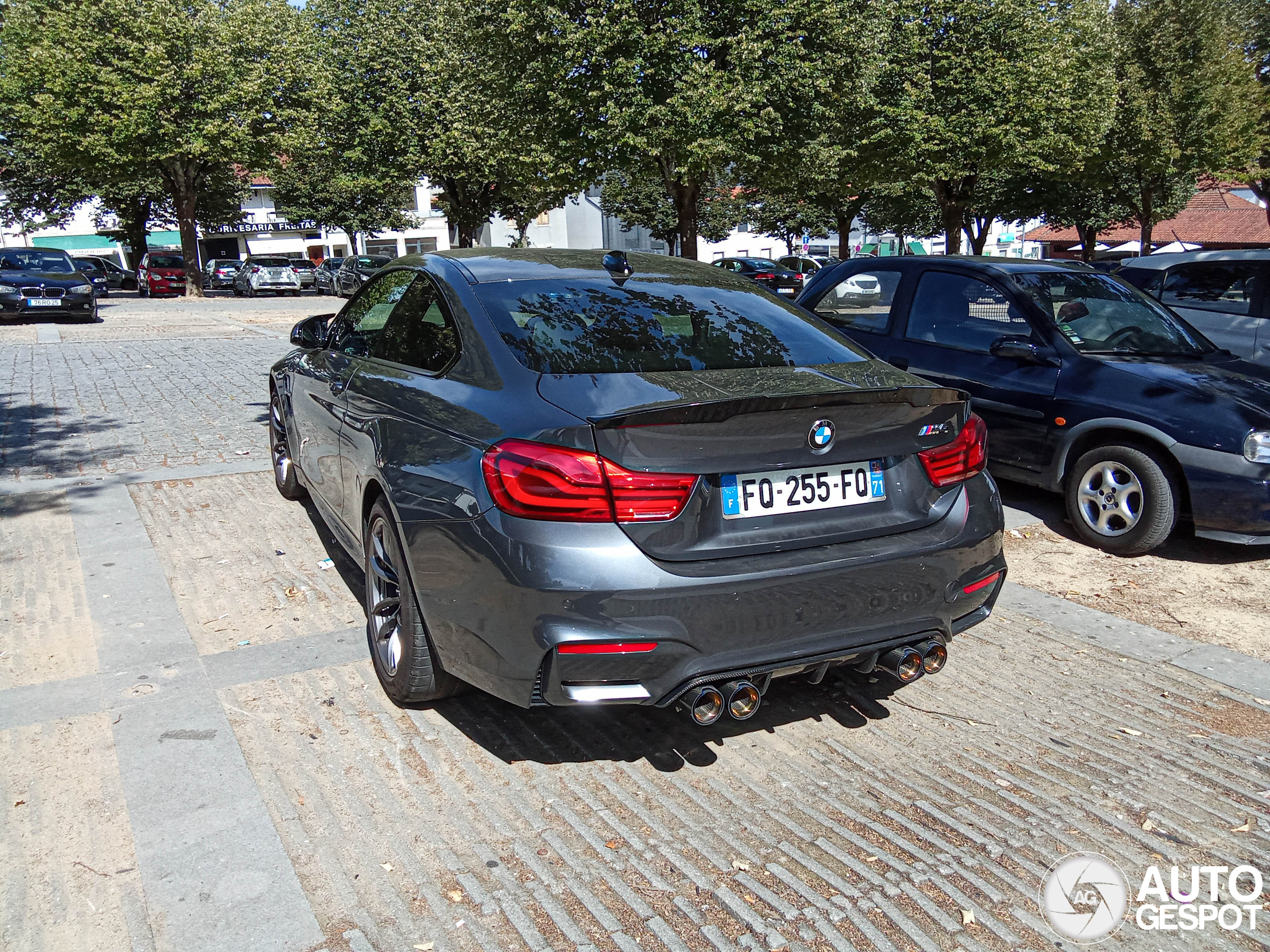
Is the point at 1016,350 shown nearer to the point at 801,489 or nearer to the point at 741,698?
the point at 801,489

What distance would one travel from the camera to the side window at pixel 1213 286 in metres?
8.45

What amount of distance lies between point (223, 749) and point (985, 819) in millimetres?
2505

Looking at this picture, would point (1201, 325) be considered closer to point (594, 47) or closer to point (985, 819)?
point (985, 819)

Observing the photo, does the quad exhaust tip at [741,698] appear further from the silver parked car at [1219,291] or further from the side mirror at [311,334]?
the silver parked car at [1219,291]

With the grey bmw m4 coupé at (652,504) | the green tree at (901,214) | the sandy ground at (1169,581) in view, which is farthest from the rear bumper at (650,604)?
the green tree at (901,214)

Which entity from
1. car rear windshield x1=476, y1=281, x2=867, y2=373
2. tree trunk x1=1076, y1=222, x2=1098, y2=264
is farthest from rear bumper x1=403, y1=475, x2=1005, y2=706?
tree trunk x1=1076, y1=222, x2=1098, y2=264

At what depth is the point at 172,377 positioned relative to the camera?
12133 mm

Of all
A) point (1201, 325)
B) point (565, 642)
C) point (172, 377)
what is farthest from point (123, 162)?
point (565, 642)

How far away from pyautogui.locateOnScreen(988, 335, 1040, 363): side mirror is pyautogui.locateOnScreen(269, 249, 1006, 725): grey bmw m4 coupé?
2761 mm

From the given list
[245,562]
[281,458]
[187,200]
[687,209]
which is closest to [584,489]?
[245,562]

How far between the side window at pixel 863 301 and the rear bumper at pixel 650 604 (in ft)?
14.0

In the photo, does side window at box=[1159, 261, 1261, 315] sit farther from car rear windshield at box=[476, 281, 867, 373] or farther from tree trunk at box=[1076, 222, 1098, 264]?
tree trunk at box=[1076, 222, 1098, 264]

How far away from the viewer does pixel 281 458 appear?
6.54 m

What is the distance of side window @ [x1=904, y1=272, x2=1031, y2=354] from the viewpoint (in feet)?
21.5
